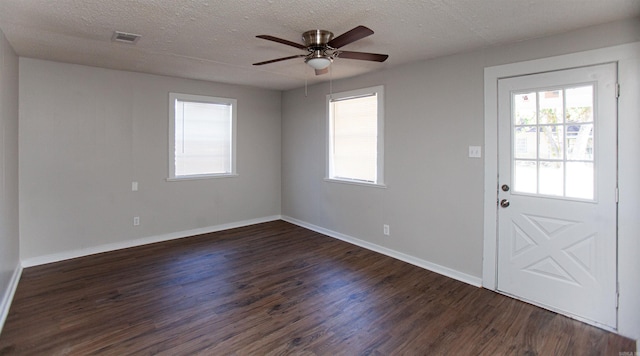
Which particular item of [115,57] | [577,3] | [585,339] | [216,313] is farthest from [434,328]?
[115,57]

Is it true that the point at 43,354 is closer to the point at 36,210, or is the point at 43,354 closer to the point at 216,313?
the point at 216,313

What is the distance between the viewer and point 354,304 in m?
2.89

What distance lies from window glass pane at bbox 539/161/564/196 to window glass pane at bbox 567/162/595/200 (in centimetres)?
6

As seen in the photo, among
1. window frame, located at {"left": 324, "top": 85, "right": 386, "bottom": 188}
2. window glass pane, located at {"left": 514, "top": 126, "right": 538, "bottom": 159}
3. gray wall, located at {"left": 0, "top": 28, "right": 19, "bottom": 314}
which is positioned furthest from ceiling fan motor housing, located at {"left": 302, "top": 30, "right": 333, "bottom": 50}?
gray wall, located at {"left": 0, "top": 28, "right": 19, "bottom": 314}

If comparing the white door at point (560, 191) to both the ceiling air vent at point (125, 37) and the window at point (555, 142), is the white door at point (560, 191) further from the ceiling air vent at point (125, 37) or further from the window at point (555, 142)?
the ceiling air vent at point (125, 37)

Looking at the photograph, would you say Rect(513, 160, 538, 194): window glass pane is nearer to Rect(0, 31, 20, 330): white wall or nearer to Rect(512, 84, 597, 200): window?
Rect(512, 84, 597, 200): window

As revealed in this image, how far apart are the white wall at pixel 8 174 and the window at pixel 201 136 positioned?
1.72 metres

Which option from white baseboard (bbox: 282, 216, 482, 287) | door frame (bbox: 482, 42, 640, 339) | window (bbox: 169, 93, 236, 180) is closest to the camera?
door frame (bbox: 482, 42, 640, 339)

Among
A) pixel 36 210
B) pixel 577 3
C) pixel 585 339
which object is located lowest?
pixel 585 339

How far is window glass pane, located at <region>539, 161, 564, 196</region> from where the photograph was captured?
2.74 meters

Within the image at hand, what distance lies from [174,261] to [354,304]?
2.33 meters

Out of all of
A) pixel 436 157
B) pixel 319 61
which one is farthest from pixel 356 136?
pixel 319 61

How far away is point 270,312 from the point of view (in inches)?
108

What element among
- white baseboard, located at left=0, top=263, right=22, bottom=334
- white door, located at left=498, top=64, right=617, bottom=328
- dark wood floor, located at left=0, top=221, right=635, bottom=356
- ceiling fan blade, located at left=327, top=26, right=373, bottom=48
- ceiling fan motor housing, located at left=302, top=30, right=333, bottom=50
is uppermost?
ceiling fan motor housing, located at left=302, top=30, right=333, bottom=50
